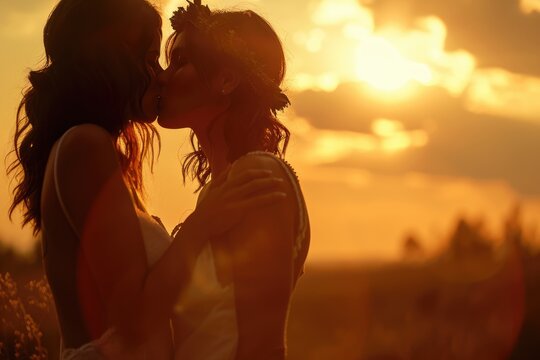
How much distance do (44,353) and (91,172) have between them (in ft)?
10.6

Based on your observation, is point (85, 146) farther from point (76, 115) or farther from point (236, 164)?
point (236, 164)

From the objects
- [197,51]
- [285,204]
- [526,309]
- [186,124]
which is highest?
[197,51]

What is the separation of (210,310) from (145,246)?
46 centimetres

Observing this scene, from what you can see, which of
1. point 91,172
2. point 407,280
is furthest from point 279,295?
point 407,280

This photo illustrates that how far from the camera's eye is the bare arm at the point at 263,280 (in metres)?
4.02

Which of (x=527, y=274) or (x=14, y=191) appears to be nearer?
(x=14, y=191)

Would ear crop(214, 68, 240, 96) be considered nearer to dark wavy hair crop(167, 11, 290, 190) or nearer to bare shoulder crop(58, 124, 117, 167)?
dark wavy hair crop(167, 11, 290, 190)

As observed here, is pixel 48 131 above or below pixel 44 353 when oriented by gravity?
above

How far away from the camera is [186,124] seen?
16.8 feet

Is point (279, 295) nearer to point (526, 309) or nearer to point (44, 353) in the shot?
point (44, 353)

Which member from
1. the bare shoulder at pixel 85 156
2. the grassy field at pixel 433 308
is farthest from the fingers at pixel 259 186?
the grassy field at pixel 433 308

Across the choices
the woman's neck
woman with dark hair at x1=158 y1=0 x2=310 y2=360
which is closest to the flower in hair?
woman with dark hair at x1=158 y1=0 x2=310 y2=360

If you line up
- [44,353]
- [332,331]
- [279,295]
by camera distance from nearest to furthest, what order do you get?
1. [279,295]
2. [44,353]
3. [332,331]

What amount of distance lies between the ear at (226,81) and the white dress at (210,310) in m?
0.70
